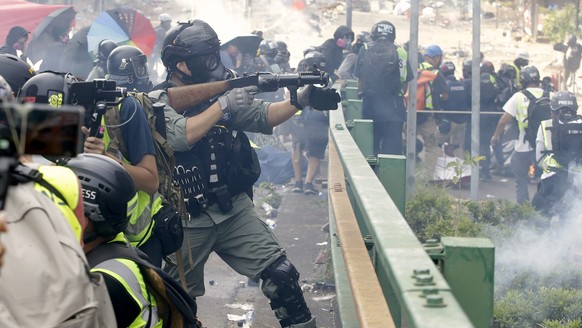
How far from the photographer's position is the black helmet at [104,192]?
3.37 meters

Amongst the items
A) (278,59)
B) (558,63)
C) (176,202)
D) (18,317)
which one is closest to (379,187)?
(18,317)

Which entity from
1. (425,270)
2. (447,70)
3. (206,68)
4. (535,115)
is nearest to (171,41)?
(206,68)

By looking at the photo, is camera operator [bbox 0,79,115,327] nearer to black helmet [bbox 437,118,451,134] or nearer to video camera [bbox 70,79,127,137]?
video camera [bbox 70,79,127,137]

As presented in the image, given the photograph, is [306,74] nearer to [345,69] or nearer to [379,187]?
[379,187]

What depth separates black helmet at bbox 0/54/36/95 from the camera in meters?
4.69

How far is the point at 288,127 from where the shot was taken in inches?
567

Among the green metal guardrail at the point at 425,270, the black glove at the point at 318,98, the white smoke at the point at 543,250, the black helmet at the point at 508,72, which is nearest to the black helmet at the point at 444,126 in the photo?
the black helmet at the point at 508,72

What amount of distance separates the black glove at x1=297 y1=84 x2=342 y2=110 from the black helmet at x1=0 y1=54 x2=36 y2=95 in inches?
73.7

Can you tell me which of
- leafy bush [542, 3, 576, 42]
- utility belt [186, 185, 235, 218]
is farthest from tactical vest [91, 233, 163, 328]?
leafy bush [542, 3, 576, 42]

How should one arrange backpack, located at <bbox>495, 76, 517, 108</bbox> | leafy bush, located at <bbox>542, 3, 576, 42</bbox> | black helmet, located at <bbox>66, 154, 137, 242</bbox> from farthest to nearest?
leafy bush, located at <bbox>542, 3, 576, 42</bbox>
backpack, located at <bbox>495, 76, 517, 108</bbox>
black helmet, located at <bbox>66, 154, 137, 242</bbox>

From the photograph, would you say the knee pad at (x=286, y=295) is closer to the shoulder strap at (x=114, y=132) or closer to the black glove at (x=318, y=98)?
the black glove at (x=318, y=98)

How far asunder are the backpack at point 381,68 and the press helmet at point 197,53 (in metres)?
6.61

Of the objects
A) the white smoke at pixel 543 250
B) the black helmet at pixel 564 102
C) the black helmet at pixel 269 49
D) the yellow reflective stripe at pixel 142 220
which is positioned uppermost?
the yellow reflective stripe at pixel 142 220

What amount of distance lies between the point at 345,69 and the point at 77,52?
11.5 feet
